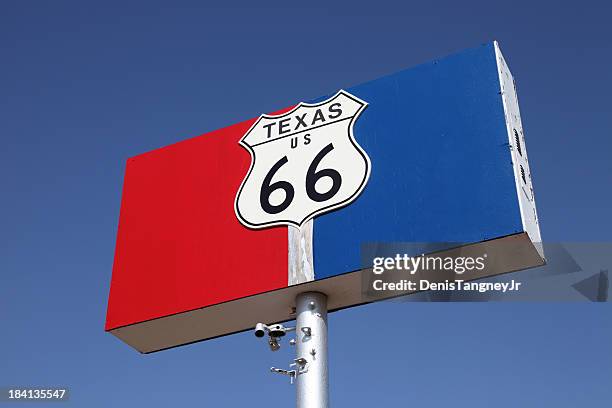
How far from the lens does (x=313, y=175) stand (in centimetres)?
927

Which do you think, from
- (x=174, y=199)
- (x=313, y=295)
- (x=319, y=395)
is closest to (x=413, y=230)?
(x=313, y=295)

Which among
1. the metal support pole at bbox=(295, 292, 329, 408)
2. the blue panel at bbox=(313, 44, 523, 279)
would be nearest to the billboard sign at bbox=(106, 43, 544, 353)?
the blue panel at bbox=(313, 44, 523, 279)

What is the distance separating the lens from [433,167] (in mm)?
8734

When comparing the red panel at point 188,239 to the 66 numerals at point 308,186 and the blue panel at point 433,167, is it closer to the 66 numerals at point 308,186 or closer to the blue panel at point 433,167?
the 66 numerals at point 308,186

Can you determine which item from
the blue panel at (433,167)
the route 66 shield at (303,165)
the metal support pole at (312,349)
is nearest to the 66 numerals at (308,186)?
the route 66 shield at (303,165)

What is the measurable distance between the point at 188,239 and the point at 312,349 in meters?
2.08

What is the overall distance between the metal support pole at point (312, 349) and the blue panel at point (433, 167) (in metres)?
0.37

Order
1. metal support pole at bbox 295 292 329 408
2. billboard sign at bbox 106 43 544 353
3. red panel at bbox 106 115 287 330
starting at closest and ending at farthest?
metal support pole at bbox 295 292 329 408 < billboard sign at bbox 106 43 544 353 < red panel at bbox 106 115 287 330

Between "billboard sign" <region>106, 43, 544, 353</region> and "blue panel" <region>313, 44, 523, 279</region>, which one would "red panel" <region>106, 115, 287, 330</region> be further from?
"blue panel" <region>313, 44, 523, 279</region>

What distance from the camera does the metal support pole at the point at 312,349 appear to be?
8.16 m

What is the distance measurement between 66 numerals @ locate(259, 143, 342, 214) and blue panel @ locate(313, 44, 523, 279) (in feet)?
0.96

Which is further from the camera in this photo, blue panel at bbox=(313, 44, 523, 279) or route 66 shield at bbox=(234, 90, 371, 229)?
route 66 shield at bbox=(234, 90, 371, 229)

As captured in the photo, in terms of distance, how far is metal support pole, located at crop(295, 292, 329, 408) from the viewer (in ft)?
26.8

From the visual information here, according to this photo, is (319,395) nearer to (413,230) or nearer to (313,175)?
(413,230)
